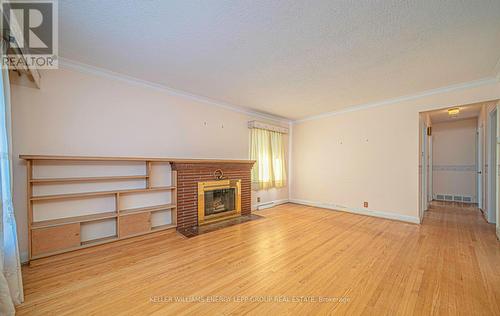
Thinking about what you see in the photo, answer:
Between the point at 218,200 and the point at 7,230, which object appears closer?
the point at 7,230

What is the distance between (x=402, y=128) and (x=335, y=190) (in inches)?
77.4

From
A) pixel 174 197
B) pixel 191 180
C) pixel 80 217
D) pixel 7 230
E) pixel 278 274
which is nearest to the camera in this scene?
pixel 7 230

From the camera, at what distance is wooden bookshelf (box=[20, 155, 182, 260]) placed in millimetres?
2297

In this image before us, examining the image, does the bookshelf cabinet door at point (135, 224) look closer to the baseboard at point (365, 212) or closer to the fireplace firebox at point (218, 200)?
the fireplace firebox at point (218, 200)

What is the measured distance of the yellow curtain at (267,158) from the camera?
4.99m

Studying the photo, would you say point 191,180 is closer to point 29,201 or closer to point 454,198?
point 29,201

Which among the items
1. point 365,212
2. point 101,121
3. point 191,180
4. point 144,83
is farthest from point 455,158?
point 101,121

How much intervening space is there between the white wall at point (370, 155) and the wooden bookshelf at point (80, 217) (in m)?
3.71

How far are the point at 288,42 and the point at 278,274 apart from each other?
253cm

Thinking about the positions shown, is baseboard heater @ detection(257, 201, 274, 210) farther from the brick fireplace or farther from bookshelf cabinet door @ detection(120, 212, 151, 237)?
bookshelf cabinet door @ detection(120, 212, 151, 237)

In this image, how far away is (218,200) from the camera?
4.13 m

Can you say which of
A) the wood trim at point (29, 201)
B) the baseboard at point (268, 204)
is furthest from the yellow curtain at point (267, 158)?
the wood trim at point (29, 201)

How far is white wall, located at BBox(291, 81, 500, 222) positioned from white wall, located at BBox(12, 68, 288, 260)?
2814 mm

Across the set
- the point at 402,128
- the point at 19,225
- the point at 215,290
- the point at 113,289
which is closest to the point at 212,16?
the point at 215,290
